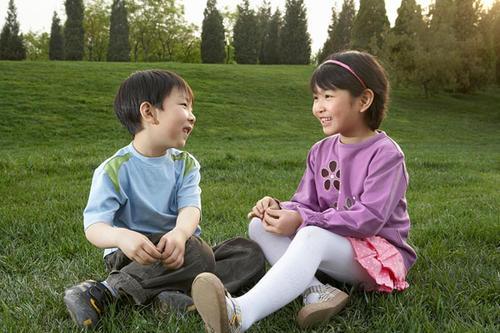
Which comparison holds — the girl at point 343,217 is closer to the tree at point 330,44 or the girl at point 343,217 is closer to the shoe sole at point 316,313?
the shoe sole at point 316,313

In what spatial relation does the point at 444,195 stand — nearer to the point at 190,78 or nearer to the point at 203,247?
the point at 203,247

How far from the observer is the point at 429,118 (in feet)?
82.3

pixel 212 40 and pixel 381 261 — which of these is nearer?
pixel 381 261

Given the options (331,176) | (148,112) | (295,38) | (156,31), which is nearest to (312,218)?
(331,176)

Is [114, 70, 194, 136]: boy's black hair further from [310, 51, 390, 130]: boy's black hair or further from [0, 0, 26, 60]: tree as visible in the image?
[0, 0, 26, 60]: tree

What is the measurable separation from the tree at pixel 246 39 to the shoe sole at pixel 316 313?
53794mm

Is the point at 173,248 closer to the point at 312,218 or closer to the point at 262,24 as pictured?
the point at 312,218

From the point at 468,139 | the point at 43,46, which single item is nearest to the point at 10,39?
the point at 43,46

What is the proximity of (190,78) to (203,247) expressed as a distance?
25.3m

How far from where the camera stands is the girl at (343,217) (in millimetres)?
2248

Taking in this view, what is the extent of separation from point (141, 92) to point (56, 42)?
5023 centimetres

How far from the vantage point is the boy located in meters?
2.35

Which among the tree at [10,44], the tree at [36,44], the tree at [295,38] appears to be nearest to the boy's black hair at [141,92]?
the tree at [10,44]

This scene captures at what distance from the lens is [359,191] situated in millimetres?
2604
